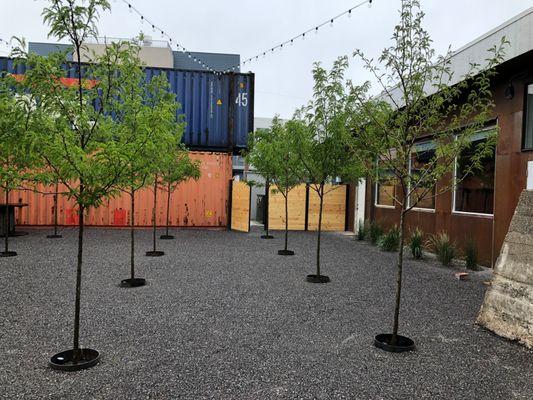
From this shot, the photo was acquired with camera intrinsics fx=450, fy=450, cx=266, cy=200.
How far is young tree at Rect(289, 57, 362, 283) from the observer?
7031mm

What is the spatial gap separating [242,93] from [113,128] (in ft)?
40.4

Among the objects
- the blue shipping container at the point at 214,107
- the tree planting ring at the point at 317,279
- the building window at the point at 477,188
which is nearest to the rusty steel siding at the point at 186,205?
the blue shipping container at the point at 214,107

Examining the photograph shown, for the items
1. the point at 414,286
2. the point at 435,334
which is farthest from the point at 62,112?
the point at 414,286

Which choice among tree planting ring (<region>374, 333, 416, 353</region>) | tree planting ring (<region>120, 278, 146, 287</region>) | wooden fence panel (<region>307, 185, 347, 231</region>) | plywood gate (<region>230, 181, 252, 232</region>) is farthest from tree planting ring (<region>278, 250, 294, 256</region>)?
wooden fence panel (<region>307, 185, 347, 231</region>)

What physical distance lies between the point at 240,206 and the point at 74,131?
12.1 m

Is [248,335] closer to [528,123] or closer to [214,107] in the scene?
[528,123]

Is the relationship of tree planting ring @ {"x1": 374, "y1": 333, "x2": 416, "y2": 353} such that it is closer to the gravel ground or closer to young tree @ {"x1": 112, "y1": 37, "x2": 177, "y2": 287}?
the gravel ground

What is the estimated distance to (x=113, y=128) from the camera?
4.37 metres

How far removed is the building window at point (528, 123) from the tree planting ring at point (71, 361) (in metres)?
7.81

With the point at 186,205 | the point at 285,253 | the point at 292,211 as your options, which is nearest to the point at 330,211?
the point at 292,211

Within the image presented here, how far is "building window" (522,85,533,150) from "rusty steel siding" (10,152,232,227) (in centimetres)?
1009

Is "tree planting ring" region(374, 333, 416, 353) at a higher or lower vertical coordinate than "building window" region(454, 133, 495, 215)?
lower

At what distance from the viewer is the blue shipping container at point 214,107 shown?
1584cm

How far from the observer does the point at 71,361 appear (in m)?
3.91
